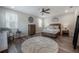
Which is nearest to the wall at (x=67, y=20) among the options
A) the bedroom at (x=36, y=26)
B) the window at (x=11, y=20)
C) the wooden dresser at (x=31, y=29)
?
the bedroom at (x=36, y=26)

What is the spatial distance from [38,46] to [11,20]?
0.78 meters

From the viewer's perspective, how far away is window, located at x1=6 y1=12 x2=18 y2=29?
145 cm

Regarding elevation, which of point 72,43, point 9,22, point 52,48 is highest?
point 9,22

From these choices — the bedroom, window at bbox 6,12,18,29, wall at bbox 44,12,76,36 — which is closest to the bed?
the bedroom

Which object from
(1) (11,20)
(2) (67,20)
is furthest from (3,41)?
(2) (67,20)

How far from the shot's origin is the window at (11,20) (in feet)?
4.76

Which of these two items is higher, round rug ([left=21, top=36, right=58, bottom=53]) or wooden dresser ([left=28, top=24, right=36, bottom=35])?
wooden dresser ([left=28, top=24, right=36, bottom=35])

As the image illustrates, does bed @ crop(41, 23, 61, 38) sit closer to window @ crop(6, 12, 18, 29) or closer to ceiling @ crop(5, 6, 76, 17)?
ceiling @ crop(5, 6, 76, 17)

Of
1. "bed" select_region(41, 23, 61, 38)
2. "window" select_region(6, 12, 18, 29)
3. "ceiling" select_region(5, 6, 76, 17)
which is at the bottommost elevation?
"bed" select_region(41, 23, 61, 38)

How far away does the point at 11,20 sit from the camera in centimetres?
146

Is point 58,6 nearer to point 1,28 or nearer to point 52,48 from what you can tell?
point 52,48
